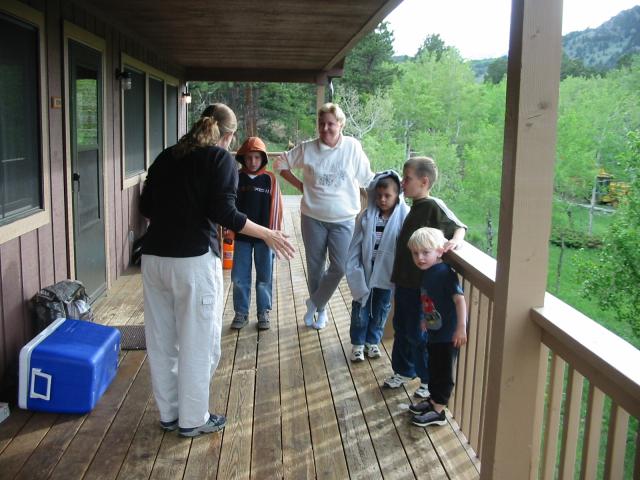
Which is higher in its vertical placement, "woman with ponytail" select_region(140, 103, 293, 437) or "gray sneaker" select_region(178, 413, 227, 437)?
"woman with ponytail" select_region(140, 103, 293, 437)

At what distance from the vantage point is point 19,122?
3.48 meters

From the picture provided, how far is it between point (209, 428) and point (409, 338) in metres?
1.05

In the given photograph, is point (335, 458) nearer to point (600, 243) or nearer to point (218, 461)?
point (218, 461)

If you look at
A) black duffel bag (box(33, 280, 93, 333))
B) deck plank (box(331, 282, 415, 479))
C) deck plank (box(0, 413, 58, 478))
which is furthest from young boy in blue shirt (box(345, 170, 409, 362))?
deck plank (box(0, 413, 58, 478))

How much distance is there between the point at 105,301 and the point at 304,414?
254 cm

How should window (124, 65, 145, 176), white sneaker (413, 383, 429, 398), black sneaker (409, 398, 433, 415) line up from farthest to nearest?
window (124, 65, 145, 176) < white sneaker (413, 383, 429, 398) < black sneaker (409, 398, 433, 415)

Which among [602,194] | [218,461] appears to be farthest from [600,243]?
[218,461]

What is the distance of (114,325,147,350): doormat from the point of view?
4023mm

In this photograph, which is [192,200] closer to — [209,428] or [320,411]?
[209,428]

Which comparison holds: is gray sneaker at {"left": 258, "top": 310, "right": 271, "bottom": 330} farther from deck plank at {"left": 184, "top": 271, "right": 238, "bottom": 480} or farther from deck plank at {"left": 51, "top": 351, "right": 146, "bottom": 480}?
deck plank at {"left": 51, "top": 351, "right": 146, "bottom": 480}

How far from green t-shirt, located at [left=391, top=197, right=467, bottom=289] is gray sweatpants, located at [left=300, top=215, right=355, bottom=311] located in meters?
0.84

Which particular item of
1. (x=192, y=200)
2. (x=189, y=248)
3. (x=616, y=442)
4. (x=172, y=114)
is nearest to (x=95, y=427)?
(x=189, y=248)

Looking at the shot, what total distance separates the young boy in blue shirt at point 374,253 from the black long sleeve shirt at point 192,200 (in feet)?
3.82

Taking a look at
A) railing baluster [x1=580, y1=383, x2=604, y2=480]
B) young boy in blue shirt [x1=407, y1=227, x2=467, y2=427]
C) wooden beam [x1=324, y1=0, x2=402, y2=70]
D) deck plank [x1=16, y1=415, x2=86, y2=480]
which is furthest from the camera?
wooden beam [x1=324, y1=0, x2=402, y2=70]
